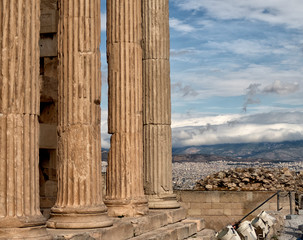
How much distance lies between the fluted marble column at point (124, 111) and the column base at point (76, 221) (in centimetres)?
263

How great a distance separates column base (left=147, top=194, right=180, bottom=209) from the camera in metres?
19.2

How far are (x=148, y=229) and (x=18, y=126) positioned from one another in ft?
20.7

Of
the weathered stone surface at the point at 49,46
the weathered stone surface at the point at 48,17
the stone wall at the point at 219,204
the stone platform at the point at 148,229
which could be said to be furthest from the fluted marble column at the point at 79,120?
the stone wall at the point at 219,204

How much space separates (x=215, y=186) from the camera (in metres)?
35.9

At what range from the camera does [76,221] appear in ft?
45.3

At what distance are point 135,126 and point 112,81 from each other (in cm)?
140

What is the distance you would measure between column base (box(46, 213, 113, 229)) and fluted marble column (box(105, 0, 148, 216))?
263cm

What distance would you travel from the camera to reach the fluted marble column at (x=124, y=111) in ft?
54.8

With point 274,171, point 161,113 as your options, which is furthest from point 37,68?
point 274,171

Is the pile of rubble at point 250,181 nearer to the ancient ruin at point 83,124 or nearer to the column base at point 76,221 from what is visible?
the ancient ruin at point 83,124

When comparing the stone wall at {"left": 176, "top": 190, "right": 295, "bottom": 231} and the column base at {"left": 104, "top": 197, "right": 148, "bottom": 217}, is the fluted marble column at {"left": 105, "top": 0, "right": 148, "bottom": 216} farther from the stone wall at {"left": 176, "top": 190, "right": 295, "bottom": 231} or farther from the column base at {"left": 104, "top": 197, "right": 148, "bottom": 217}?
the stone wall at {"left": 176, "top": 190, "right": 295, "bottom": 231}

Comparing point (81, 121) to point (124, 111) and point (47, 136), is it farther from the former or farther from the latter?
point (47, 136)

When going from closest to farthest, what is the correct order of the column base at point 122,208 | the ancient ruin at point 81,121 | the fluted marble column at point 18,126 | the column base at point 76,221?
the fluted marble column at point 18,126 < the ancient ruin at point 81,121 < the column base at point 76,221 < the column base at point 122,208

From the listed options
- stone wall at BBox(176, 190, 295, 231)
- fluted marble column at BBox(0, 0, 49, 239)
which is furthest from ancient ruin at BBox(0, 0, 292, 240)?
stone wall at BBox(176, 190, 295, 231)
